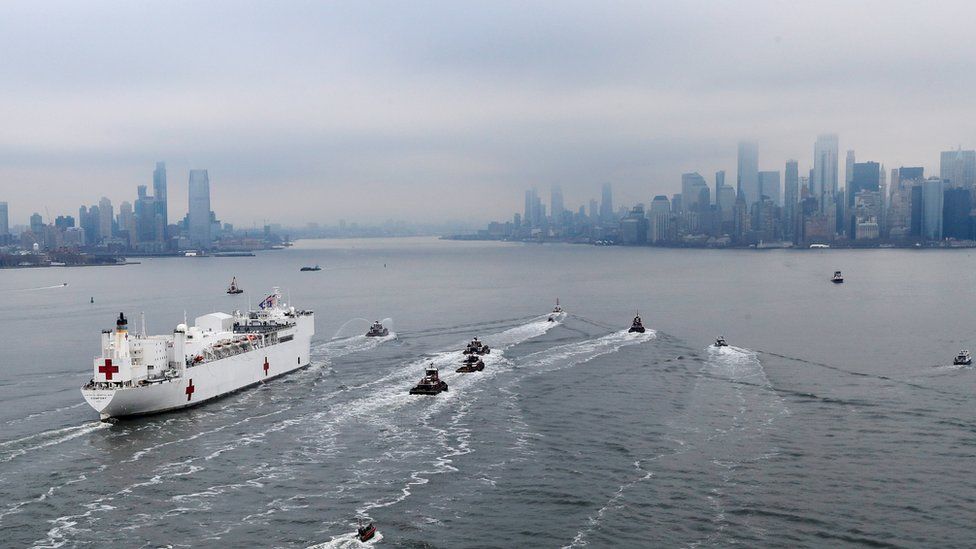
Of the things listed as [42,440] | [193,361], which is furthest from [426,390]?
[42,440]

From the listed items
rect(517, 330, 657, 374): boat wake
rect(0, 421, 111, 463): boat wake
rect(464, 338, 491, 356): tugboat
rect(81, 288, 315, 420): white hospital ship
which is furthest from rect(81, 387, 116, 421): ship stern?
rect(517, 330, 657, 374): boat wake

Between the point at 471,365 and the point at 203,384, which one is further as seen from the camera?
the point at 471,365

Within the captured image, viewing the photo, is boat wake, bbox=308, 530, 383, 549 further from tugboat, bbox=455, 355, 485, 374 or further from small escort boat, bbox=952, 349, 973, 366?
small escort boat, bbox=952, 349, 973, 366

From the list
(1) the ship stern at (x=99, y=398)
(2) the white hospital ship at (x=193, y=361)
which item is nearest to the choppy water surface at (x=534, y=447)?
(1) the ship stern at (x=99, y=398)

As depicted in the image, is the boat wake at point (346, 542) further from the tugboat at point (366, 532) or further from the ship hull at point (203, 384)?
the ship hull at point (203, 384)

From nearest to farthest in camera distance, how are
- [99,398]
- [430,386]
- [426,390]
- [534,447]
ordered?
1. [534,447]
2. [99,398]
3. [426,390]
4. [430,386]

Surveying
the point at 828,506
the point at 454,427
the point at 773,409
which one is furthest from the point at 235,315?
the point at 828,506

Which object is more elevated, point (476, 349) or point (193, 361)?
point (193, 361)

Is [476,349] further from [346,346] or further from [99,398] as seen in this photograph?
[99,398]
